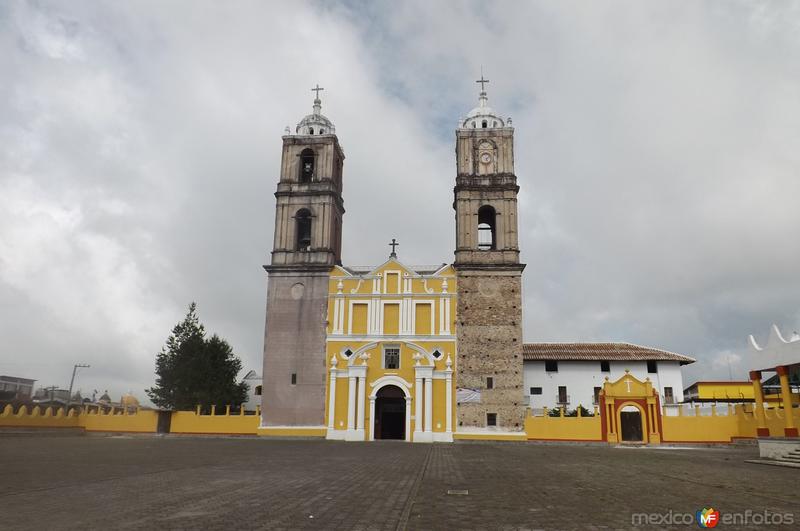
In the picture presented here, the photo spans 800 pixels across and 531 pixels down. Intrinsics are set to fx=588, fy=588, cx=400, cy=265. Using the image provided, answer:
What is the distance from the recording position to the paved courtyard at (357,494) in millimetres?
7148

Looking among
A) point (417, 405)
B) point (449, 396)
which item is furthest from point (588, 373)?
point (417, 405)

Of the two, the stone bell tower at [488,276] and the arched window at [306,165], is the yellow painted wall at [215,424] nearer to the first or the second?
the stone bell tower at [488,276]

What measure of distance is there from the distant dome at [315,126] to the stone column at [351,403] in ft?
55.0

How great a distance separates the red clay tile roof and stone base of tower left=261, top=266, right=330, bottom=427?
1342 centimetres

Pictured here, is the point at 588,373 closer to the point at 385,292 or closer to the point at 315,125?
the point at 385,292

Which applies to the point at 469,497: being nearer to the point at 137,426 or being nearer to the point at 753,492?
the point at 753,492

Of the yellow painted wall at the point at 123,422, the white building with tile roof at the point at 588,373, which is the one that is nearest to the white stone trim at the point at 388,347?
the white building with tile roof at the point at 588,373

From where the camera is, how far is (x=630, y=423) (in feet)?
106

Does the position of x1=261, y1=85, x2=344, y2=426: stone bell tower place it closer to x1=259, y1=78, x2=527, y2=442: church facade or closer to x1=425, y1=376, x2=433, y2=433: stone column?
x1=259, y1=78, x2=527, y2=442: church facade

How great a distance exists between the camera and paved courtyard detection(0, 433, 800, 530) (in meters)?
7.15

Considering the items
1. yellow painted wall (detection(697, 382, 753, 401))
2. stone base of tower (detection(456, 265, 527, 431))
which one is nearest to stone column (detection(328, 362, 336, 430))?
stone base of tower (detection(456, 265, 527, 431))

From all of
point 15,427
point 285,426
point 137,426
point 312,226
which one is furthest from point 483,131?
point 15,427

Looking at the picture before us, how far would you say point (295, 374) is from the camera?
113ft

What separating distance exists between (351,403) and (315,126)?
18.7 meters
